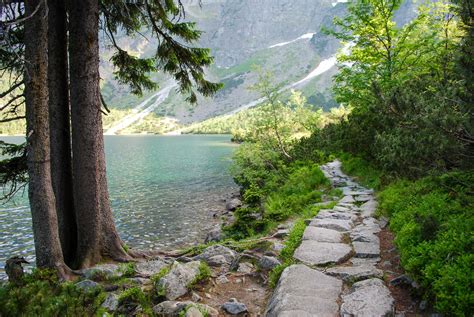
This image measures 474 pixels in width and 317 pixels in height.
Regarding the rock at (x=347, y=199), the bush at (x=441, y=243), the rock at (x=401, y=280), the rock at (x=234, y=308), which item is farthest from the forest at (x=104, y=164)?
the rock at (x=347, y=199)

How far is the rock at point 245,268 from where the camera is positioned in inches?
251

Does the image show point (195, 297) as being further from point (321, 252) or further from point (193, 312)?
point (321, 252)

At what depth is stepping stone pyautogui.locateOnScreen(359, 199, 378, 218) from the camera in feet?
28.4

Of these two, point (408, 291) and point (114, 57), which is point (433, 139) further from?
point (114, 57)

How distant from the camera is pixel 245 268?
649 centimetres

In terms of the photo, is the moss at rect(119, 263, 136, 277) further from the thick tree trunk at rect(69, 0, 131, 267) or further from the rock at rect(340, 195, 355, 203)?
the rock at rect(340, 195, 355, 203)

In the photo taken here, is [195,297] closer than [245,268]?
Yes

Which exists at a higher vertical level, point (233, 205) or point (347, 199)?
point (347, 199)

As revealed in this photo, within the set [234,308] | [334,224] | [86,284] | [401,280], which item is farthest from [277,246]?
[86,284]

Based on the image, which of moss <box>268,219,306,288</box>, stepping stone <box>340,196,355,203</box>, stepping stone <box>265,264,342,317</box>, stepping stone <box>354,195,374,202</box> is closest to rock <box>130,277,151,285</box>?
moss <box>268,219,306,288</box>

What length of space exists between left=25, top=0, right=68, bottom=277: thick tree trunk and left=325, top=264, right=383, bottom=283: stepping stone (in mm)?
4719

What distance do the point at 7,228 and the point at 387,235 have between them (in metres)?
19.2

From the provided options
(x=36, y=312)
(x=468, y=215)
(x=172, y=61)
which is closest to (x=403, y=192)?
(x=468, y=215)

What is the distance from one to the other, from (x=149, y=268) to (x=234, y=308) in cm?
250
